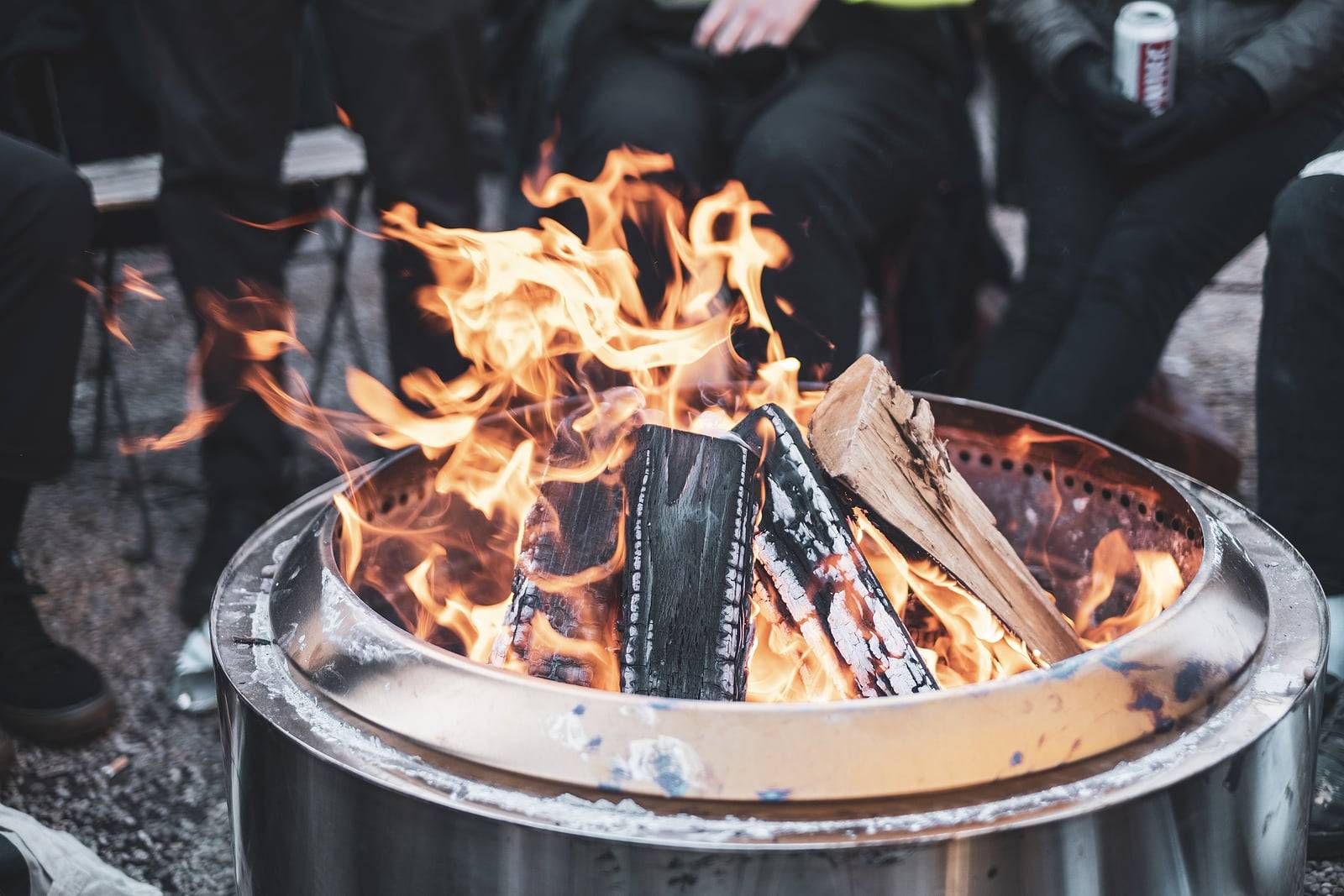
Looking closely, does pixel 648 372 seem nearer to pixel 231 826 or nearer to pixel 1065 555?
pixel 1065 555

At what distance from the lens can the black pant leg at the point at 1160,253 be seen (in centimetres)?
229

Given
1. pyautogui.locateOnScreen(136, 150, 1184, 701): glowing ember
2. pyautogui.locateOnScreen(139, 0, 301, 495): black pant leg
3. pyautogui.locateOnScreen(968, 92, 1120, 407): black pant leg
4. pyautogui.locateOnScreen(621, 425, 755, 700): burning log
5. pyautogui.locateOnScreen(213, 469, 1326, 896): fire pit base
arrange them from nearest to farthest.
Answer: pyautogui.locateOnScreen(213, 469, 1326, 896): fire pit base
pyautogui.locateOnScreen(621, 425, 755, 700): burning log
pyautogui.locateOnScreen(136, 150, 1184, 701): glowing ember
pyautogui.locateOnScreen(139, 0, 301, 495): black pant leg
pyautogui.locateOnScreen(968, 92, 1120, 407): black pant leg

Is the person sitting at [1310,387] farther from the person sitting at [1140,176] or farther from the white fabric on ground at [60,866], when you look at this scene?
the white fabric on ground at [60,866]

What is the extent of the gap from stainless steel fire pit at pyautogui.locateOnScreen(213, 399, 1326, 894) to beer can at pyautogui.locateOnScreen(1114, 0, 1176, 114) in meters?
1.27

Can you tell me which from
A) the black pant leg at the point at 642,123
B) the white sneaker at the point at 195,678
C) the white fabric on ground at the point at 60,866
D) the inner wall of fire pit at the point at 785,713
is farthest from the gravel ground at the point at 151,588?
the black pant leg at the point at 642,123

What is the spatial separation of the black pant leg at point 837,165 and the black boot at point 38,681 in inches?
55.2

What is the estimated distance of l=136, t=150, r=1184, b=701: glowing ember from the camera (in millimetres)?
1469

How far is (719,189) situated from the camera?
2588 mm

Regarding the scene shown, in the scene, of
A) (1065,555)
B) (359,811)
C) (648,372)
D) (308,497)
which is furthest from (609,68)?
(359,811)

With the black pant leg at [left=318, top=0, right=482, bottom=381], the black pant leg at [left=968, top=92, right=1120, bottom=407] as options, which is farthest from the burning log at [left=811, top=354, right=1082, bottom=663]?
the black pant leg at [left=318, top=0, right=482, bottom=381]

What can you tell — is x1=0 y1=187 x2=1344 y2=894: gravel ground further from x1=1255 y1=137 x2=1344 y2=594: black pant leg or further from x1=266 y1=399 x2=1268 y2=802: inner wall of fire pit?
x1=266 y1=399 x2=1268 y2=802: inner wall of fire pit

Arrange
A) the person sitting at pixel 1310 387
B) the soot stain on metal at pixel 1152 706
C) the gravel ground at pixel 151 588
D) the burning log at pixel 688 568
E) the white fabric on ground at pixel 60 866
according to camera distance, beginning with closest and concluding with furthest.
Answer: the soot stain on metal at pixel 1152 706 < the burning log at pixel 688 568 < the white fabric on ground at pixel 60 866 < the person sitting at pixel 1310 387 < the gravel ground at pixel 151 588

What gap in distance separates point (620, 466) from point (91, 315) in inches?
103

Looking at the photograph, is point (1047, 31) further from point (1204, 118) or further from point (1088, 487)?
point (1088, 487)
